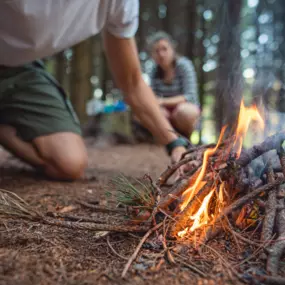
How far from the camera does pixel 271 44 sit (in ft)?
23.0

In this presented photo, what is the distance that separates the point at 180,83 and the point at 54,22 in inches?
105

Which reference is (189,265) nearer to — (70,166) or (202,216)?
(202,216)

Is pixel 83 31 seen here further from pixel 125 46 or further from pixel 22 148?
pixel 22 148

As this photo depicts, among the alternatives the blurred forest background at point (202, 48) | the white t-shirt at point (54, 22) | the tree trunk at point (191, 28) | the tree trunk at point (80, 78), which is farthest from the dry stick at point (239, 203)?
the tree trunk at point (80, 78)

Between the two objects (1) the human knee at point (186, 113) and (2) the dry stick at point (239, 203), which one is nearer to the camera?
(2) the dry stick at point (239, 203)

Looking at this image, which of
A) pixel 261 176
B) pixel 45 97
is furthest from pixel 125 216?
pixel 45 97

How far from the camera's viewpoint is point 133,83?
2096 millimetres

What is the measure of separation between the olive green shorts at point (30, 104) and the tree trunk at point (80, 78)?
12.3 feet

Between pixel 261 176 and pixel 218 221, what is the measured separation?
0.94 ft

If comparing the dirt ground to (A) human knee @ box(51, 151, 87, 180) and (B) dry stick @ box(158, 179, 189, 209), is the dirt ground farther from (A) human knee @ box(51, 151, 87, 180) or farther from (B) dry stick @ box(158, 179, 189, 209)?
(A) human knee @ box(51, 151, 87, 180)

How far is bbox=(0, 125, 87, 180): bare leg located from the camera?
230 cm

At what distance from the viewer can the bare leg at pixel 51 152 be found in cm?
230

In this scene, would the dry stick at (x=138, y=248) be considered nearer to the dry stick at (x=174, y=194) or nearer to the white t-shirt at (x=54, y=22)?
the dry stick at (x=174, y=194)

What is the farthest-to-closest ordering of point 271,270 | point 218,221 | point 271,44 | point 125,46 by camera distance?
1. point 271,44
2. point 125,46
3. point 218,221
4. point 271,270
